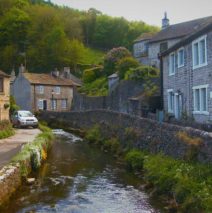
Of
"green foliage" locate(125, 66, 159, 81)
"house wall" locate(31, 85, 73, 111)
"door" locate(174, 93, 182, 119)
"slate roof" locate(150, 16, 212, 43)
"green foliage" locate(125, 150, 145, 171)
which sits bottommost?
"green foliage" locate(125, 150, 145, 171)

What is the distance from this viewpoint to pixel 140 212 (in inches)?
552

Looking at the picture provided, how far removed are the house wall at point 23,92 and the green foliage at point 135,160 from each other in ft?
135

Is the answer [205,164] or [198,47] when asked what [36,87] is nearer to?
[198,47]

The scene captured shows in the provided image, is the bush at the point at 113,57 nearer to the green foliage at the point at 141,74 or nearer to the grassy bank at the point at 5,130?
the green foliage at the point at 141,74

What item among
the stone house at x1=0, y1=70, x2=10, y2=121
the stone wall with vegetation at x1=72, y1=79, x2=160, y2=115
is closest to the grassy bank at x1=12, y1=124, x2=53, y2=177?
the stone house at x1=0, y1=70, x2=10, y2=121

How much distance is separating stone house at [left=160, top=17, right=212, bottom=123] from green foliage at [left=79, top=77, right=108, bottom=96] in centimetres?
2207

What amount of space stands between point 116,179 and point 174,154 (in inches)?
116

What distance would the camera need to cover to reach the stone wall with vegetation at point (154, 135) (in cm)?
1582

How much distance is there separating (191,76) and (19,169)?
42.9 ft

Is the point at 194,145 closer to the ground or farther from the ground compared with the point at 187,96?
closer to the ground

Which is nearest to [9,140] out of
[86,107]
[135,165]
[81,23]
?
[135,165]

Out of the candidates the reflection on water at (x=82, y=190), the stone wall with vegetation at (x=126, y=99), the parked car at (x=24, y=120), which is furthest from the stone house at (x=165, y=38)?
the reflection on water at (x=82, y=190)

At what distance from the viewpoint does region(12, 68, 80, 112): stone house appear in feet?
203

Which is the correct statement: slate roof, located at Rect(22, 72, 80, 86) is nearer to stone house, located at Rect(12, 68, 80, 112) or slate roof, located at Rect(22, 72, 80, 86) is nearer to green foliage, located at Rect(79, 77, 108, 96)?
stone house, located at Rect(12, 68, 80, 112)
